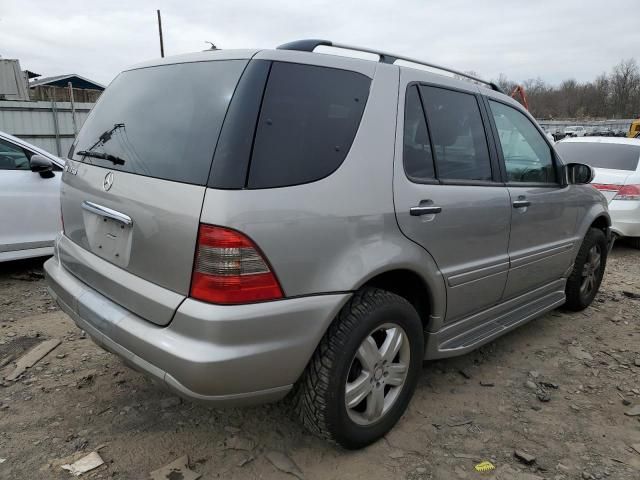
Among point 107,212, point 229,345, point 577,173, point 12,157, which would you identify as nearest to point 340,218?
point 229,345

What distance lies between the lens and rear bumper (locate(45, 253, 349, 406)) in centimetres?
181

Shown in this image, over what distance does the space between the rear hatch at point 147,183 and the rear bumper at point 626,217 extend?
615 centimetres

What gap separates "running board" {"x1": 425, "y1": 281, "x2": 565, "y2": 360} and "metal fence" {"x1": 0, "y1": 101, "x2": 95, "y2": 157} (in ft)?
39.6

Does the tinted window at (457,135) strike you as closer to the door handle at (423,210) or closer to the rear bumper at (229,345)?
the door handle at (423,210)

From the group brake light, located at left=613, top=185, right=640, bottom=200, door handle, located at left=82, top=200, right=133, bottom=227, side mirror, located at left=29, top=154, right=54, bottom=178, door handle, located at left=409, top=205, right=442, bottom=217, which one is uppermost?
side mirror, located at left=29, top=154, right=54, bottom=178

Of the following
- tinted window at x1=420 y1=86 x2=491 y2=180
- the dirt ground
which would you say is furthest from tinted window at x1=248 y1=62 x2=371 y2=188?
the dirt ground

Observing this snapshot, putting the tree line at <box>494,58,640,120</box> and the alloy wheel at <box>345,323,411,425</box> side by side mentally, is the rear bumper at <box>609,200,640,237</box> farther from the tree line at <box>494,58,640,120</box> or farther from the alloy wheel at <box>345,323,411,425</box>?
the tree line at <box>494,58,640,120</box>

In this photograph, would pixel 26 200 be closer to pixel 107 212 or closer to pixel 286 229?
pixel 107 212

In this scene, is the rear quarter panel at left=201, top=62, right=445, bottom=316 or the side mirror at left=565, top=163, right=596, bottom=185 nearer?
the rear quarter panel at left=201, top=62, right=445, bottom=316

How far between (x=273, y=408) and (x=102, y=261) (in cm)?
120

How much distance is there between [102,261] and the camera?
228cm

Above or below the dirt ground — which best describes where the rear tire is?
above

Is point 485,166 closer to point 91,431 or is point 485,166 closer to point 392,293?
point 392,293

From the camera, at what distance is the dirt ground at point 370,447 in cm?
230
